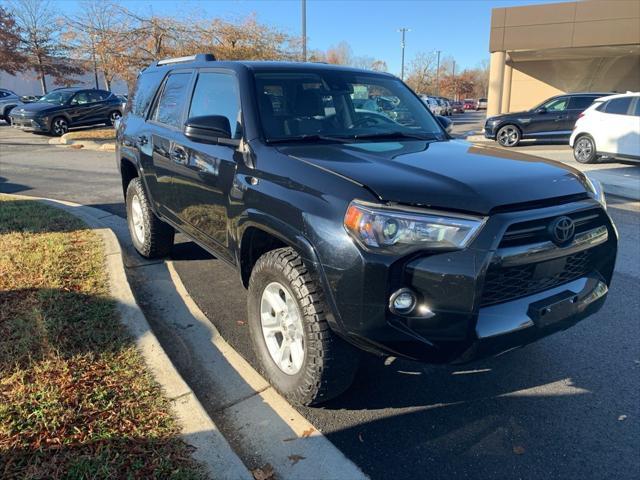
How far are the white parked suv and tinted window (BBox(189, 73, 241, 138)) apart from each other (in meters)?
10.6

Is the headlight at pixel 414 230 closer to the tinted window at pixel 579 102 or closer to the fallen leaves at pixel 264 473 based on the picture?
the fallen leaves at pixel 264 473

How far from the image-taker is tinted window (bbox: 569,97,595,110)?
1670 cm

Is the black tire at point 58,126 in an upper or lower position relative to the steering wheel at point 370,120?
lower

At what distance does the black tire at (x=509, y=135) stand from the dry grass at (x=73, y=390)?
52.4 ft

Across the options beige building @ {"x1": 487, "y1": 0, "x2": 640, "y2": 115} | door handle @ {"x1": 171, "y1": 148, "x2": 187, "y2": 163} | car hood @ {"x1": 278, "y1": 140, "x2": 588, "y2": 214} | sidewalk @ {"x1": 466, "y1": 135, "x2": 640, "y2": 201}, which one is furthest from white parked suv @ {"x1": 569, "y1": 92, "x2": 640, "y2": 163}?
beige building @ {"x1": 487, "y1": 0, "x2": 640, "y2": 115}

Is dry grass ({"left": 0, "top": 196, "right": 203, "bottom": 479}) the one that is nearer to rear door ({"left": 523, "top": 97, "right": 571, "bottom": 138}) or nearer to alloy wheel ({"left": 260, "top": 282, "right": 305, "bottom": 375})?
alloy wheel ({"left": 260, "top": 282, "right": 305, "bottom": 375})

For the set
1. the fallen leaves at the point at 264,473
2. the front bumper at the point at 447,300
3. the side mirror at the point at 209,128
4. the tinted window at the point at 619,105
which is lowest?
the fallen leaves at the point at 264,473

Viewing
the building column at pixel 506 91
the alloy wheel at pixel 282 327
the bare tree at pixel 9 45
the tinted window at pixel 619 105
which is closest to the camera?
the alloy wheel at pixel 282 327

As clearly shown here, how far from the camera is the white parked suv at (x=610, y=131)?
36.8 ft

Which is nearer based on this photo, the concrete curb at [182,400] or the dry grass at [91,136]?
the concrete curb at [182,400]

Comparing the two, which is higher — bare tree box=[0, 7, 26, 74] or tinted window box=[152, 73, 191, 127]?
bare tree box=[0, 7, 26, 74]

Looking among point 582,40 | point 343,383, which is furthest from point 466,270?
point 582,40

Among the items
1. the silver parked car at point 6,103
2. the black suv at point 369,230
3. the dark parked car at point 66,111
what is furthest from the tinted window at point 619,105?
the silver parked car at point 6,103

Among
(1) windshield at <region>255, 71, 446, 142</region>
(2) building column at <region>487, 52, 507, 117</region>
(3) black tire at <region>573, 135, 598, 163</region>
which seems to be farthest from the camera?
(2) building column at <region>487, 52, 507, 117</region>
